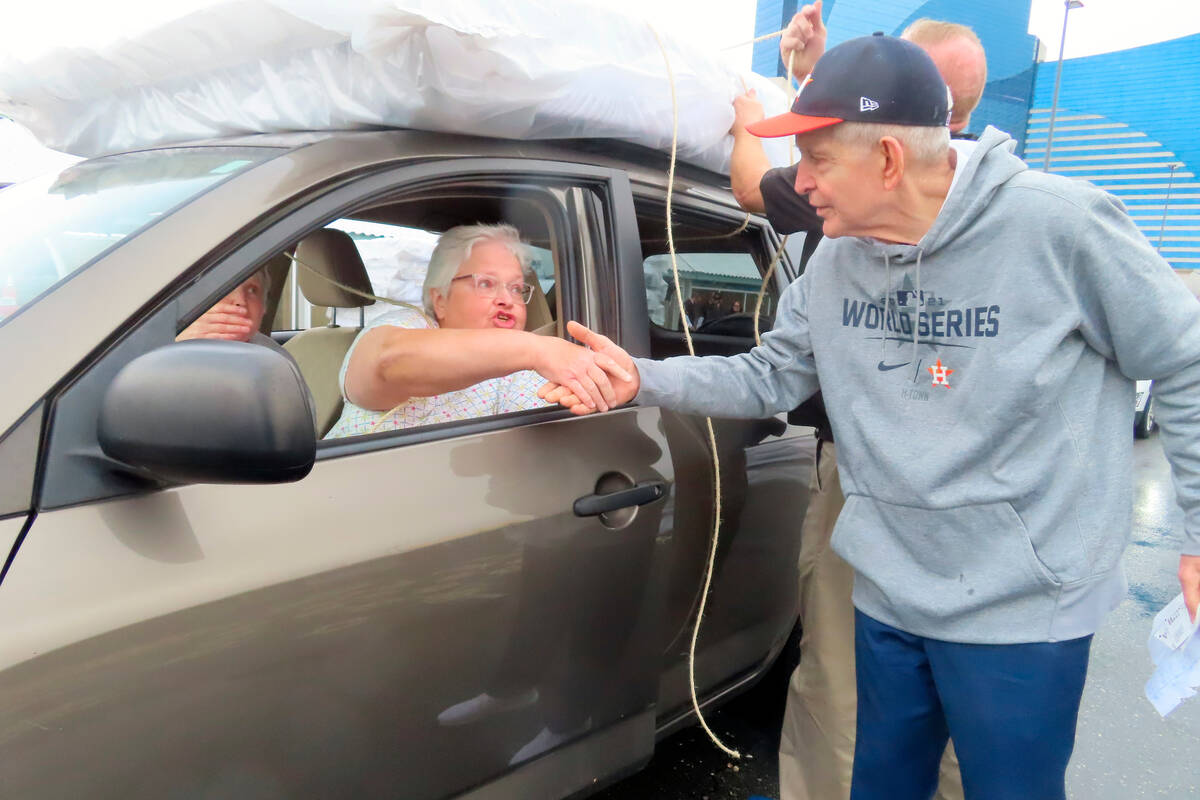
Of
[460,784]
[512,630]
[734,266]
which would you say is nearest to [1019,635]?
[512,630]

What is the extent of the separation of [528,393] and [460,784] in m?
0.81

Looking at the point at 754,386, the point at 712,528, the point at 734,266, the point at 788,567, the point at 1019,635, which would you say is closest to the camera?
the point at 1019,635

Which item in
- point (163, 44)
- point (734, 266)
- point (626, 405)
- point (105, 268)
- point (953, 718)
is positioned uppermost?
point (163, 44)

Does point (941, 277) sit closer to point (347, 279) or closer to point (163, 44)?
point (163, 44)

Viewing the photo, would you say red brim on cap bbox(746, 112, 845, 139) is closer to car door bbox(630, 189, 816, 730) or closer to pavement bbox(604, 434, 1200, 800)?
car door bbox(630, 189, 816, 730)

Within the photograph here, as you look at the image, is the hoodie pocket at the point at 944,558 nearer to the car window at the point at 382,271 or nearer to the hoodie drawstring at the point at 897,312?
the hoodie drawstring at the point at 897,312

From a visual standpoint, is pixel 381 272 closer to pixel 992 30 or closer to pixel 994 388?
pixel 994 388

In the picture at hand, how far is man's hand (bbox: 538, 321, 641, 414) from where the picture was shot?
5.11ft

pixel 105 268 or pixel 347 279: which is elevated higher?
pixel 105 268

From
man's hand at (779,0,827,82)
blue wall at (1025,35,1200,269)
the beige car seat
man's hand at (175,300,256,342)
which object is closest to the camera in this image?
man's hand at (175,300,256,342)

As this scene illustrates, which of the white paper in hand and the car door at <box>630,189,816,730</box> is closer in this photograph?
the white paper in hand

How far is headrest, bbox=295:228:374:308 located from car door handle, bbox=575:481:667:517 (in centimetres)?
115

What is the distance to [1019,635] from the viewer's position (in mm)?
1355

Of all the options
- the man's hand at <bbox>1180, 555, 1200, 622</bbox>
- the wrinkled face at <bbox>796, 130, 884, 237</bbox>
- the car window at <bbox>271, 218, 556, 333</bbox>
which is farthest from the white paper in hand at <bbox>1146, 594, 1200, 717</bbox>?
the car window at <bbox>271, 218, 556, 333</bbox>
